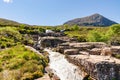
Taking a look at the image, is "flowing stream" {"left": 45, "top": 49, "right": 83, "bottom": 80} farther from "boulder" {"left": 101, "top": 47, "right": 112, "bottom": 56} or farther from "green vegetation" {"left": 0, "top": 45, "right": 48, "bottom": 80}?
"boulder" {"left": 101, "top": 47, "right": 112, "bottom": 56}

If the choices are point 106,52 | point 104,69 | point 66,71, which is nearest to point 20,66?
point 66,71

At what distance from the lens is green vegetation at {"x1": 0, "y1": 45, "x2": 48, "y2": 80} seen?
30.7 m

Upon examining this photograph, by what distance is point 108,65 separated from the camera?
27203mm

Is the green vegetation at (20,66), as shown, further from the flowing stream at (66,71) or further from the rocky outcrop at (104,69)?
the rocky outcrop at (104,69)

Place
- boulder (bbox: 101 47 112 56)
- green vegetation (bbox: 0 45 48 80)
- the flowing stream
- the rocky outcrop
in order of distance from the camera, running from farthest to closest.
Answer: boulder (bbox: 101 47 112 56), green vegetation (bbox: 0 45 48 80), the flowing stream, the rocky outcrop

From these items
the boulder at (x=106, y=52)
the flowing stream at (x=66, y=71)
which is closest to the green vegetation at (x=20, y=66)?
the flowing stream at (x=66, y=71)

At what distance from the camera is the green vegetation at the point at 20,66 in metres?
30.7

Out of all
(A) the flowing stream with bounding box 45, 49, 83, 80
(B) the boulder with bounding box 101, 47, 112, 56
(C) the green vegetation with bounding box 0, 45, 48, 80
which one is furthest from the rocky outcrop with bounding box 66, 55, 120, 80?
(B) the boulder with bounding box 101, 47, 112, 56

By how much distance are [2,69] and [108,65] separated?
14.7 metres

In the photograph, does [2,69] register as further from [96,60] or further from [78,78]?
[96,60]

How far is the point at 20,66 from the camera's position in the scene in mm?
33938

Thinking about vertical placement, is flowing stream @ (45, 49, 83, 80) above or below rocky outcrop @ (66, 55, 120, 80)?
below

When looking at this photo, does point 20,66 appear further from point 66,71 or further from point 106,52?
point 106,52

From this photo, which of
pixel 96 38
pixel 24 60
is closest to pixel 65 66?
pixel 24 60
